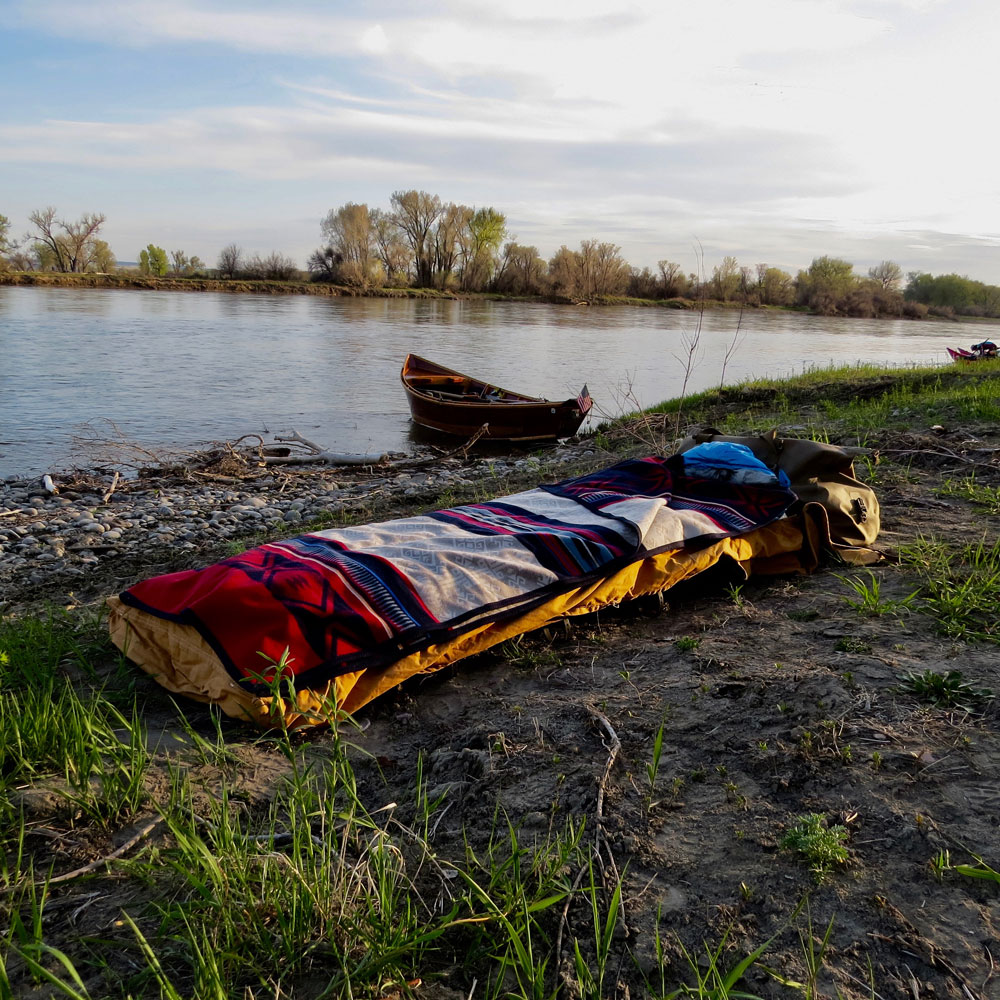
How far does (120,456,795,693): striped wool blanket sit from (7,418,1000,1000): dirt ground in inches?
11.7

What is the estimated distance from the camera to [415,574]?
307 centimetres

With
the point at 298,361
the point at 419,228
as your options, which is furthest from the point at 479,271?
the point at 298,361

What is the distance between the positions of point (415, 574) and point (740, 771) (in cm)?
142

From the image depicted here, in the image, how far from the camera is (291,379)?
63.2ft

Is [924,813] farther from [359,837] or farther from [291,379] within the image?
[291,379]

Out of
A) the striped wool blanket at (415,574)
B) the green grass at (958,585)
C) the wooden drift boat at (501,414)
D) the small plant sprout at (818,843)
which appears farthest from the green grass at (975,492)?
the wooden drift boat at (501,414)

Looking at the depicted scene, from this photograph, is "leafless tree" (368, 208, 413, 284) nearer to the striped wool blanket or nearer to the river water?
the river water

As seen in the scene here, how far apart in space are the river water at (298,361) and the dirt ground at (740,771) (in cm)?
419

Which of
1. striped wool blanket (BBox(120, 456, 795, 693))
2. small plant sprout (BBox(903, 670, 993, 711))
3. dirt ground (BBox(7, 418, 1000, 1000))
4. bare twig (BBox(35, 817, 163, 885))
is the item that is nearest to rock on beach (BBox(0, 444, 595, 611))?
striped wool blanket (BBox(120, 456, 795, 693))

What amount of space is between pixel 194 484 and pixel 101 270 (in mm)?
61343

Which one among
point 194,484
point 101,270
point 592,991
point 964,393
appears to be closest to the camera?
point 592,991

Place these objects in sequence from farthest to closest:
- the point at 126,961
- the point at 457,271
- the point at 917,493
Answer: the point at 457,271
the point at 917,493
the point at 126,961

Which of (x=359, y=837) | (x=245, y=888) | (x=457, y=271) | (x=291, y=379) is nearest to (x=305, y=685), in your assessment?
(x=359, y=837)

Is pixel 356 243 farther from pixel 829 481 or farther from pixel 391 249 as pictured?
pixel 829 481
